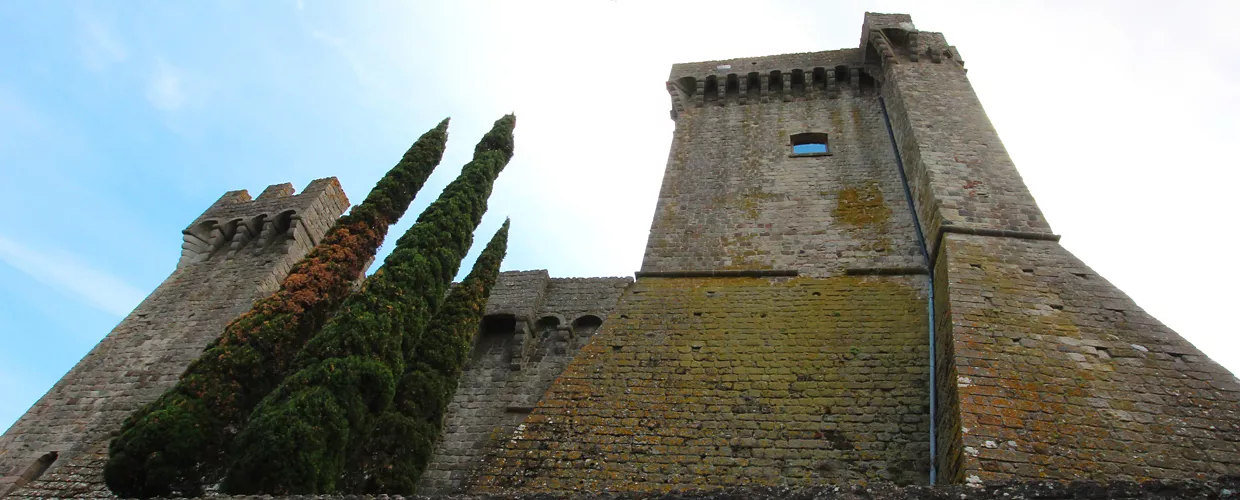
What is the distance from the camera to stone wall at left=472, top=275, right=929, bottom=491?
21.6 ft

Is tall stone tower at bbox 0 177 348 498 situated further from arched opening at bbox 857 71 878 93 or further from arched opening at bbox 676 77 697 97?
arched opening at bbox 857 71 878 93

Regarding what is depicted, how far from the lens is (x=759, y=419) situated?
7145 mm

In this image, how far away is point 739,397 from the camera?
7.44 m

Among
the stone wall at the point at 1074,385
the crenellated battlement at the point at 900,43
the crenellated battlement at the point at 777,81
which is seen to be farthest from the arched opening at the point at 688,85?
the stone wall at the point at 1074,385

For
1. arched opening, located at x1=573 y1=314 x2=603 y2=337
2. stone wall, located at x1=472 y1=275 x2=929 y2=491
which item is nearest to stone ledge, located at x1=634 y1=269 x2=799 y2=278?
stone wall, located at x1=472 y1=275 x2=929 y2=491

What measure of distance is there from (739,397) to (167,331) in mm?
8818

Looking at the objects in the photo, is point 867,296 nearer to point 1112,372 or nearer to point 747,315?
point 747,315

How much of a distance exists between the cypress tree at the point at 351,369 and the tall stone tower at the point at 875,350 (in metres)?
1.26

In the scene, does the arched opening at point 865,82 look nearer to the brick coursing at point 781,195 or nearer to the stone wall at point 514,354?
the brick coursing at point 781,195

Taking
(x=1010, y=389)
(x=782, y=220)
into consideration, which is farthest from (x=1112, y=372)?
(x=782, y=220)

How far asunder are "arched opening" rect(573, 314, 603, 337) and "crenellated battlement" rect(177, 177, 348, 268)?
5498mm

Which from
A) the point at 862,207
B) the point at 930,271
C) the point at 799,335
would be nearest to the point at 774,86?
the point at 862,207

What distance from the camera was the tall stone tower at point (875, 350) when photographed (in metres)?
5.82

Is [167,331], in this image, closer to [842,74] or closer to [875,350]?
[875,350]
